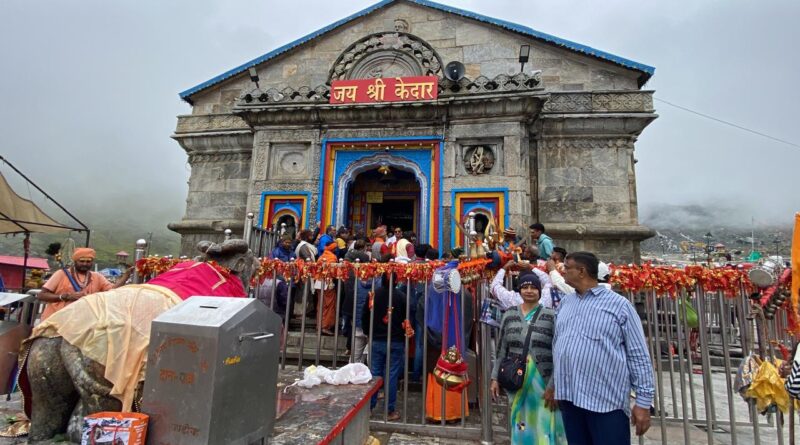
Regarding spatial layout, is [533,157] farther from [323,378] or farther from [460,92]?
[323,378]

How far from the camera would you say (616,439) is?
8.54 ft

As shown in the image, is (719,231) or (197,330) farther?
(719,231)

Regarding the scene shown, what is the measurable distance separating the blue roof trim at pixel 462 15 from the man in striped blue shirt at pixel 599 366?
10.4m

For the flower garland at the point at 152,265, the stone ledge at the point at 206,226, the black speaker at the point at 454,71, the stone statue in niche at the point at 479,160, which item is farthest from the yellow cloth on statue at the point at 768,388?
the stone ledge at the point at 206,226

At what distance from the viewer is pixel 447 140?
10.2 metres

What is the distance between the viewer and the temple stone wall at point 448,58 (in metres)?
11.2

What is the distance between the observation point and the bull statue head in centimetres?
314

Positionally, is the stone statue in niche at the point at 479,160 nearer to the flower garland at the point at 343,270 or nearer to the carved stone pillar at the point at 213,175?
the flower garland at the point at 343,270

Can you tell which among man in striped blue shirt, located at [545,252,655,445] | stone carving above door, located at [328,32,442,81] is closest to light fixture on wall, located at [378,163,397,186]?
stone carving above door, located at [328,32,442,81]

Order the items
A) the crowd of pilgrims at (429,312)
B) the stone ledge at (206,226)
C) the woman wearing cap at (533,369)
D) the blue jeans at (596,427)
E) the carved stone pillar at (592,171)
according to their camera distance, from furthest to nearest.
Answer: the stone ledge at (206,226) < the carved stone pillar at (592,171) < the crowd of pilgrims at (429,312) < the woman wearing cap at (533,369) < the blue jeans at (596,427)

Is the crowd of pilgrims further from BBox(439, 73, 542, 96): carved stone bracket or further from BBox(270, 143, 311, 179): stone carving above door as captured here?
BBox(270, 143, 311, 179): stone carving above door

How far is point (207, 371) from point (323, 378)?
7.00 feet

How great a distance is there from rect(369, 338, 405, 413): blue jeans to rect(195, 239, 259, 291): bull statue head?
209 centimetres

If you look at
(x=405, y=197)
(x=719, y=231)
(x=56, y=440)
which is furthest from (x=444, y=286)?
(x=719, y=231)
